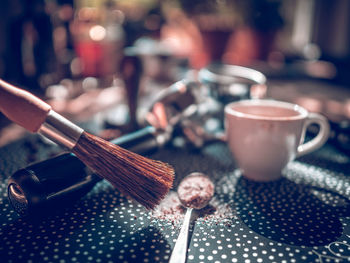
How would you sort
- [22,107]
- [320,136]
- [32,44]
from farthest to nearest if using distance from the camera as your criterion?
1. [32,44]
2. [320,136]
3. [22,107]

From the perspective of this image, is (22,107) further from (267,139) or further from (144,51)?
(144,51)

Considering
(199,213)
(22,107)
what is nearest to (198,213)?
(199,213)

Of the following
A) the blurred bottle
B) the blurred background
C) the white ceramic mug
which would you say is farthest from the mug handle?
the blurred bottle

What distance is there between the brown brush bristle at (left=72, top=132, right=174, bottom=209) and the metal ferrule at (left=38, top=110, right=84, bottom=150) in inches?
0.4

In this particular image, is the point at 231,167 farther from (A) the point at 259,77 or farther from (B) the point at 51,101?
(B) the point at 51,101

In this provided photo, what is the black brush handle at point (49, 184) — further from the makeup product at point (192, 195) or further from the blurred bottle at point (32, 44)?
the blurred bottle at point (32, 44)

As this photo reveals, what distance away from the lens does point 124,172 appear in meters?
0.38

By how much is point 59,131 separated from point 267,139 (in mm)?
258

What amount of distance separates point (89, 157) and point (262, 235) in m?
0.20

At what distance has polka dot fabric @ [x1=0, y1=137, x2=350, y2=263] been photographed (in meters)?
0.31

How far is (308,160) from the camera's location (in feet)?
1.78

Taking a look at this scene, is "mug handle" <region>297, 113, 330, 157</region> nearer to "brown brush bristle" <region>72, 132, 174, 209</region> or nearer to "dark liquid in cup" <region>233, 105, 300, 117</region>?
"dark liquid in cup" <region>233, 105, 300, 117</region>

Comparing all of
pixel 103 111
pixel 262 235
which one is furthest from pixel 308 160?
pixel 103 111

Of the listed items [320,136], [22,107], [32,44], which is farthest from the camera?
[32,44]
